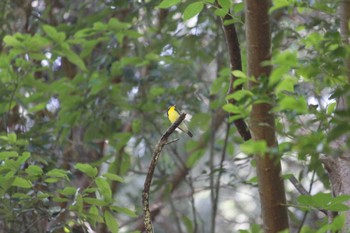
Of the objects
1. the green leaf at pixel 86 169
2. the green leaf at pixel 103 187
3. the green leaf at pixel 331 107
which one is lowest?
the green leaf at pixel 103 187

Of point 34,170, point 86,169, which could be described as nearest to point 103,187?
point 86,169

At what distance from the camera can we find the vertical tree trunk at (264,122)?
1.17m

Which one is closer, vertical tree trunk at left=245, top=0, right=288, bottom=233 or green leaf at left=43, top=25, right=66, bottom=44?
vertical tree trunk at left=245, top=0, right=288, bottom=233

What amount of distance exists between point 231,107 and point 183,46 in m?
1.54

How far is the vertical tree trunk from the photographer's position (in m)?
1.17

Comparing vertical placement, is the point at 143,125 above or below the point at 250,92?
below

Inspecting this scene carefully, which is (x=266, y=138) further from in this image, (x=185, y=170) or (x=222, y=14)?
(x=185, y=170)

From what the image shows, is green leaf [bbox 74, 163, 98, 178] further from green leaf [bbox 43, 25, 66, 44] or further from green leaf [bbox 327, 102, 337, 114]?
green leaf [bbox 43, 25, 66, 44]

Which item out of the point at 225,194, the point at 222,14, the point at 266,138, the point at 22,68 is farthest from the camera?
the point at 225,194

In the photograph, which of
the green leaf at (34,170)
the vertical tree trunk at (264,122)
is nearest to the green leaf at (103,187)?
the green leaf at (34,170)

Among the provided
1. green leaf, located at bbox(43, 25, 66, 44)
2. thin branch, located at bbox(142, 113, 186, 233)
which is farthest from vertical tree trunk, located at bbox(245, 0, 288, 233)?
green leaf, located at bbox(43, 25, 66, 44)

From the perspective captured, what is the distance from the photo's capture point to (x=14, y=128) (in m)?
2.68

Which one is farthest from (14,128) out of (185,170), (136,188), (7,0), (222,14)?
(222,14)

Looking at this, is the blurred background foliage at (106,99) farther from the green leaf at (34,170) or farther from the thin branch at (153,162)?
the thin branch at (153,162)
